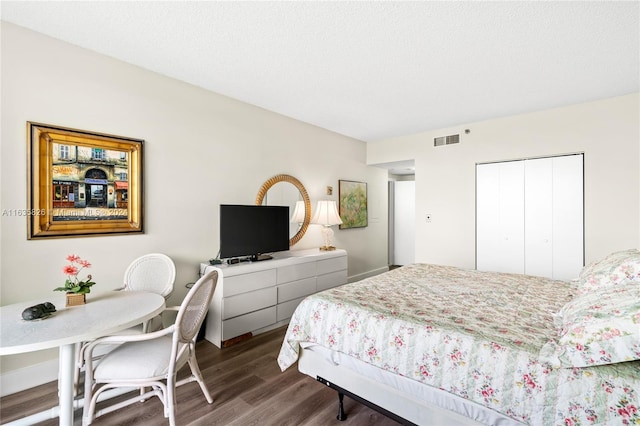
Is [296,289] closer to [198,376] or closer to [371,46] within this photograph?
[198,376]

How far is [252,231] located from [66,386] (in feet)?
6.56

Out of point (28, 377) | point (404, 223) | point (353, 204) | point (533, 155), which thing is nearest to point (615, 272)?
point (533, 155)

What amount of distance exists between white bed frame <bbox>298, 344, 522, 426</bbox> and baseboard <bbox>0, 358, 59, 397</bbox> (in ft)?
6.42

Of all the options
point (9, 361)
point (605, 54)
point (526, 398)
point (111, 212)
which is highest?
point (605, 54)

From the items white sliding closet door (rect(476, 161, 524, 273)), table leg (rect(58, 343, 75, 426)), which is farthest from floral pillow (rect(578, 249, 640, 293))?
table leg (rect(58, 343, 75, 426))

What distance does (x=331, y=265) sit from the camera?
4055 millimetres

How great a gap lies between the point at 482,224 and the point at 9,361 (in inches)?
201

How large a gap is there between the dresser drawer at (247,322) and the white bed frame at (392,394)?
1.11 m

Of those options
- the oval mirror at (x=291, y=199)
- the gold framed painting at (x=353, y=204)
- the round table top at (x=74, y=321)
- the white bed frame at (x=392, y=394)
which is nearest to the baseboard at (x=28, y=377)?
the round table top at (x=74, y=321)

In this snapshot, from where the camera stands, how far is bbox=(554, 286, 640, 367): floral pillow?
115 centimetres

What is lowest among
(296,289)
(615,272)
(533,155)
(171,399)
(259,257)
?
(171,399)

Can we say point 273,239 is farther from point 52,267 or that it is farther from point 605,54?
point 605,54

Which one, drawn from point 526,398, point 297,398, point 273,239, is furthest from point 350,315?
point 273,239

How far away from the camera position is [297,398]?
6.93 feet
